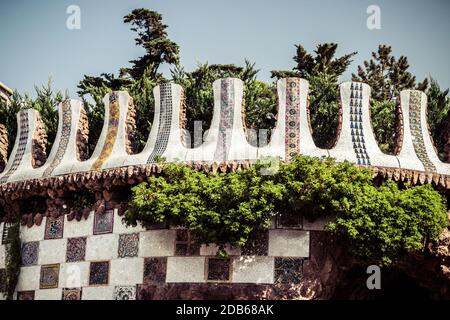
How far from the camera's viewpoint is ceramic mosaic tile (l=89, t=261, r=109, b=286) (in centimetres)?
1410

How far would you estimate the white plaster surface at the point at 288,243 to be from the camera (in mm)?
13375

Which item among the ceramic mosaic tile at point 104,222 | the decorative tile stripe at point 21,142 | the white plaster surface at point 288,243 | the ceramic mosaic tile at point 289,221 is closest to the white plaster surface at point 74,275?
the ceramic mosaic tile at point 104,222

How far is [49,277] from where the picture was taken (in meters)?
14.7

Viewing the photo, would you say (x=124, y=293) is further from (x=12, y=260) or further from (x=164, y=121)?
(x=164, y=121)

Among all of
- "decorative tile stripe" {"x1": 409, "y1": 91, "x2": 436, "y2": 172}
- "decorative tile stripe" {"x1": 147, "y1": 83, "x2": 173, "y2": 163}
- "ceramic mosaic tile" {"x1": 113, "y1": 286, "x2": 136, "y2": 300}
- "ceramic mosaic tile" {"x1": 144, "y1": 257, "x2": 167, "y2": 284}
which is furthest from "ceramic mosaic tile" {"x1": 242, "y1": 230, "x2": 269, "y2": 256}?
"decorative tile stripe" {"x1": 409, "y1": 91, "x2": 436, "y2": 172}

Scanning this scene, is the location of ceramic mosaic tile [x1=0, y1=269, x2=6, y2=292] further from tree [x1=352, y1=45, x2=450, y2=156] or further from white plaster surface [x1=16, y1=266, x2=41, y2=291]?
tree [x1=352, y1=45, x2=450, y2=156]

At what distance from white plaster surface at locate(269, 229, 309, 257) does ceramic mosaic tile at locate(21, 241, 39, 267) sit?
15.8 ft

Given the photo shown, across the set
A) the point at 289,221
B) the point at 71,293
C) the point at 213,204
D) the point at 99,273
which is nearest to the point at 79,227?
the point at 99,273

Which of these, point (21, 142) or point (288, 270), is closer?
point (288, 270)

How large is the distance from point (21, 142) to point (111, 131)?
242 centimetres

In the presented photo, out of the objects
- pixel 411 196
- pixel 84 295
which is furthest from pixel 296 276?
pixel 84 295

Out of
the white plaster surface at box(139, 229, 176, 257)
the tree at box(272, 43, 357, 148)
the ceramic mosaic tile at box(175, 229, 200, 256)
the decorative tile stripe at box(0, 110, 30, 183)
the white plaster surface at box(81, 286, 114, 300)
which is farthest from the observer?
the tree at box(272, 43, 357, 148)

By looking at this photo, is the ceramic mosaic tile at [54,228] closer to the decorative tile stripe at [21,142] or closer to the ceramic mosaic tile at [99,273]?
the ceramic mosaic tile at [99,273]

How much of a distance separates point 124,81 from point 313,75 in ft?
18.2
